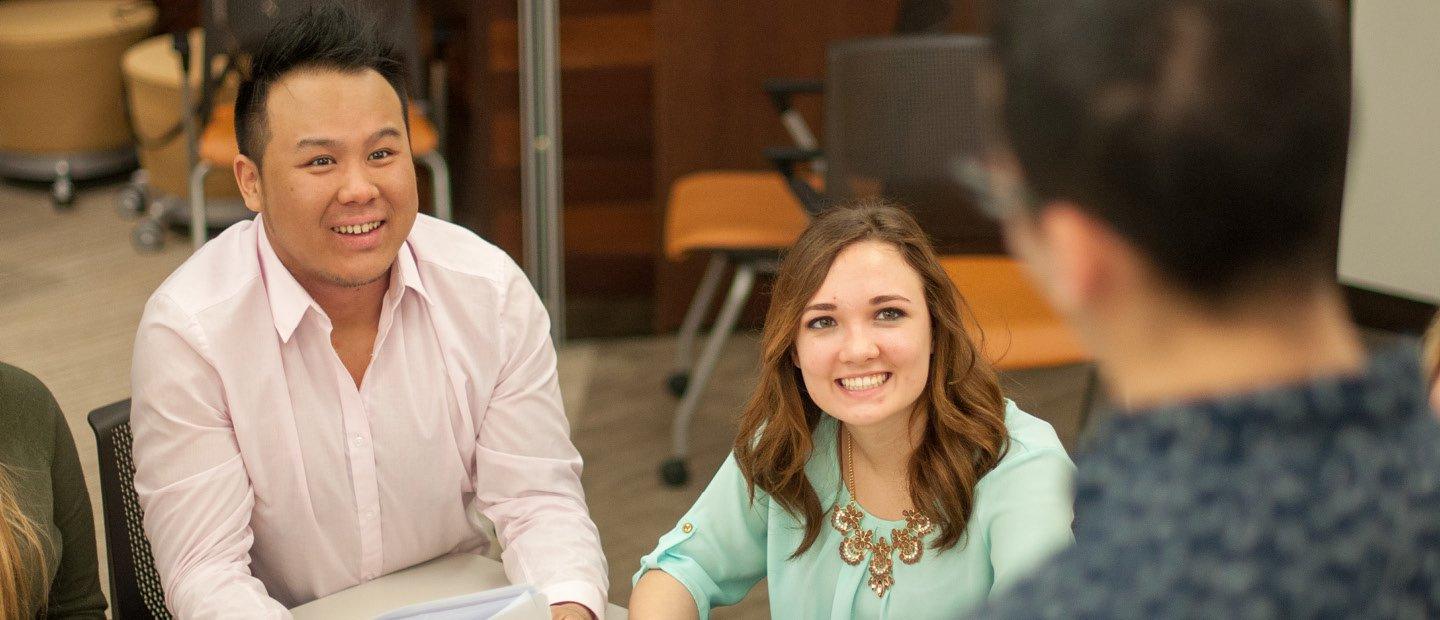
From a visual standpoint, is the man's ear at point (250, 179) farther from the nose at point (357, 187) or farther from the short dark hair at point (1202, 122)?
the short dark hair at point (1202, 122)

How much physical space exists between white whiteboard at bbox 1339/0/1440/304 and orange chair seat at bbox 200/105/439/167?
7.59 feet

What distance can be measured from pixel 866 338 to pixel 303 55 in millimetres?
775

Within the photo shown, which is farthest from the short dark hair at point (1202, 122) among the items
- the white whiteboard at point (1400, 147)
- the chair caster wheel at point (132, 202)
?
the chair caster wheel at point (132, 202)

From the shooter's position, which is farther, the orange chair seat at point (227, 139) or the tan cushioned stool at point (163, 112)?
the tan cushioned stool at point (163, 112)

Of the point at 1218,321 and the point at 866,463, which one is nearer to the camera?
the point at 1218,321

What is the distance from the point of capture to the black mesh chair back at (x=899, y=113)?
290cm

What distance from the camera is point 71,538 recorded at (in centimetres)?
183

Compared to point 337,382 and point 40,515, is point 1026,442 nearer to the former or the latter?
point 337,382

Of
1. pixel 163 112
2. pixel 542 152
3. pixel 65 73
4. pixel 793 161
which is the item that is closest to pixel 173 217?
pixel 163 112

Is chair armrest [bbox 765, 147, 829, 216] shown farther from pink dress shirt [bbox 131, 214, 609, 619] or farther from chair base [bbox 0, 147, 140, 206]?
chair base [bbox 0, 147, 140, 206]

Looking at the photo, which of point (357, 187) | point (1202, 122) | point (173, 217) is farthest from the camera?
point (173, 217)

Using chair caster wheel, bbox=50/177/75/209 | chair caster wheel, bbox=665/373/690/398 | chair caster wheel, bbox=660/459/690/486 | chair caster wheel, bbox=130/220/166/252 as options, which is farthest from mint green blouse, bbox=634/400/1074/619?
chair caster wheel, bbox=50/177/75/209

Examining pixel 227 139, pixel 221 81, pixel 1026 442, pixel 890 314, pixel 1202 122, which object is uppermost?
pixel 1202 122

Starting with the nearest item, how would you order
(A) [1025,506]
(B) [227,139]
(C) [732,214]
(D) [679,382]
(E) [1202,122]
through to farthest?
Answer: (E) [1202,122] < (A) [1025,506] < (C) [732,214] < (D) [679,382] < (B) [227,139]
